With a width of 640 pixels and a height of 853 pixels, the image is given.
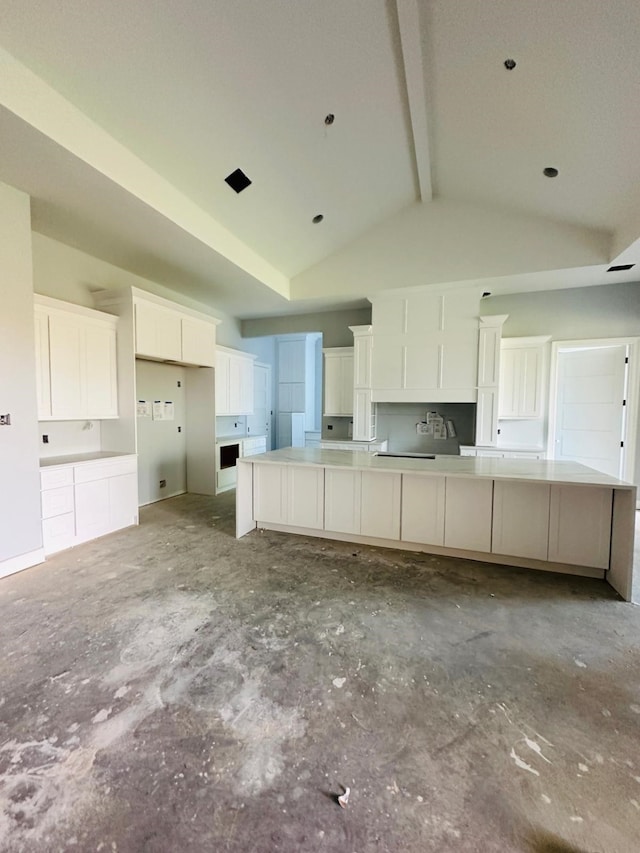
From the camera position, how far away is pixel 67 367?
3.68 metres

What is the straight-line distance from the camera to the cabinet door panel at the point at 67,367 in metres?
3.55

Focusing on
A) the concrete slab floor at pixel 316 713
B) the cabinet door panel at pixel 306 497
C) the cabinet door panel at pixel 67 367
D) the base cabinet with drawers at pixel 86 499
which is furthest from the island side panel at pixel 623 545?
the cabinet door panel at pixel 67 367

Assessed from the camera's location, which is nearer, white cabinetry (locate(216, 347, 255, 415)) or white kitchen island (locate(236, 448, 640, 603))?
white kitchen island (locate(236, 448, 640, 603))

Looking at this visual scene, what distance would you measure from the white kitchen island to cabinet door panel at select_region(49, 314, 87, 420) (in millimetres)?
1822

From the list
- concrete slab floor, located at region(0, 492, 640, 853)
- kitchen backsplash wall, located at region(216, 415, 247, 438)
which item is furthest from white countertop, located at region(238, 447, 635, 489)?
kitchen backsplash wall, located at region(216, 415, 247, 438)

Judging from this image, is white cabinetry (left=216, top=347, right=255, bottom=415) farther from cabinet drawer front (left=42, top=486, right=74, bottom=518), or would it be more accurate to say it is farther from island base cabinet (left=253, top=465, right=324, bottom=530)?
cabinet drawer front (left=42, top=486, right=74, bottom=518)

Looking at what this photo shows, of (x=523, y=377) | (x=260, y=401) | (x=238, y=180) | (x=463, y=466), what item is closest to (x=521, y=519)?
(x=463, y=466)

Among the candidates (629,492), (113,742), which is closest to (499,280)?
(629,492)

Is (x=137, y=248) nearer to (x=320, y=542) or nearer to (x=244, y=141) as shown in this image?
(x=244, y=141)

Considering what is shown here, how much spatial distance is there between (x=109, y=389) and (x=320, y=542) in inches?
115

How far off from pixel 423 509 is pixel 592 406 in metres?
3.63

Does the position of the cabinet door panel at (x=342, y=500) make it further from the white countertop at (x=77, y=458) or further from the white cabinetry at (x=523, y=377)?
the white cabinetry at (x=523, y=377)

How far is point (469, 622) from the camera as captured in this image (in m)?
2.41

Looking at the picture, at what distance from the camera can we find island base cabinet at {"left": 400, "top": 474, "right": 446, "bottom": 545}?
338 cm
